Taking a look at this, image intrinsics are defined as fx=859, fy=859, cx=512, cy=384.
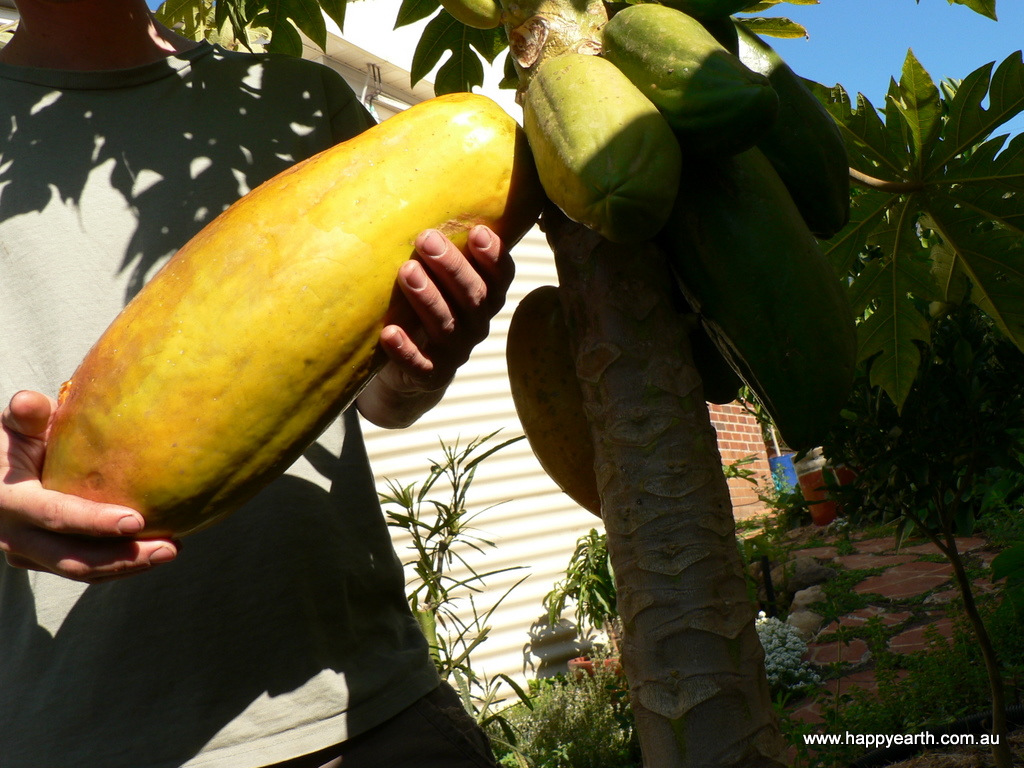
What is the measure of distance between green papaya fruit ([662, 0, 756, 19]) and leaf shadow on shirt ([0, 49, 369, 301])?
2.93 feet

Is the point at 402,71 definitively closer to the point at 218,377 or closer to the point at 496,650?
the point at 496,650

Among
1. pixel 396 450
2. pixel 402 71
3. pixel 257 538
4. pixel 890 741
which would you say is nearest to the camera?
pixel 257 538

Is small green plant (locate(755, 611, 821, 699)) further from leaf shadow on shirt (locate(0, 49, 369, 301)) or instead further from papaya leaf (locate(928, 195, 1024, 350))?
leaf shadow on shirt (locate(0, 49, 369, 301))

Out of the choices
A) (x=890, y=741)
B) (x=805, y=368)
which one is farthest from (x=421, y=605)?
(x=805, y=368)

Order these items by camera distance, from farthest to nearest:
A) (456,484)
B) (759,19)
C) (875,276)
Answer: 1. (456,484)
2. (875,276)
3. (759,19)

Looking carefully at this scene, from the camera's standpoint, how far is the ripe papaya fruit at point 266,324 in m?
0.89

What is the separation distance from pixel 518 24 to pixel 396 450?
437 centimetres

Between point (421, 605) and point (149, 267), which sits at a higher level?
point (149, 267)

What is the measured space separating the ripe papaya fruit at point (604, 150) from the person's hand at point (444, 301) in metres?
0.14

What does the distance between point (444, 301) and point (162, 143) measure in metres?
0.92

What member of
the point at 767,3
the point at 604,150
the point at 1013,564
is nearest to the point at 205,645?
the point at 604,150

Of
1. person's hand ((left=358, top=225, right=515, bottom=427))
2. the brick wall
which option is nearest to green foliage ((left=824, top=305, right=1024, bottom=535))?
person's hand ((left=358, top=225, right=515, bottom=427))

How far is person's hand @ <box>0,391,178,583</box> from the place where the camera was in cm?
87

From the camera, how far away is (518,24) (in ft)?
3.11
